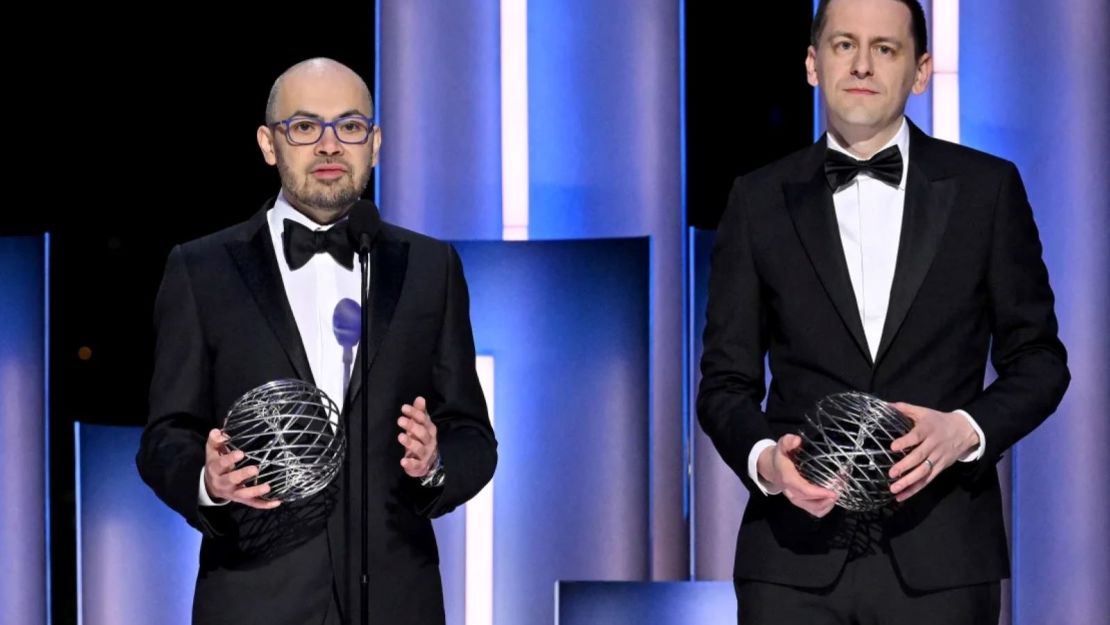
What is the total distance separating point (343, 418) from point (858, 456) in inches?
40.0

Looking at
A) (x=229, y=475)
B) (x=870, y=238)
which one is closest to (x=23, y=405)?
(x=229, y=475)

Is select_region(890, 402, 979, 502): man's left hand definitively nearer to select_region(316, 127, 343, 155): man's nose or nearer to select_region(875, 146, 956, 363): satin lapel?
select_region(875, 146, 956, 363): satin lapel

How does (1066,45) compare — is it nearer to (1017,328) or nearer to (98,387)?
(1017,328)

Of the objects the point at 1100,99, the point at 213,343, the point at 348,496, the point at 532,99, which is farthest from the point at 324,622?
the point at 1100,99

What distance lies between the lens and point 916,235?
296 cm

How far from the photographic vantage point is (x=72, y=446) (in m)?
5.06

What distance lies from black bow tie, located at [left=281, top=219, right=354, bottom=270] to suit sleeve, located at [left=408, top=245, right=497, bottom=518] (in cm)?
24

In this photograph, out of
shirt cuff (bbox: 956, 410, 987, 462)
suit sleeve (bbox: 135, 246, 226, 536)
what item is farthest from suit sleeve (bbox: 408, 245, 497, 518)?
shirt cuff (bbox: 956, 410, 987, 462)

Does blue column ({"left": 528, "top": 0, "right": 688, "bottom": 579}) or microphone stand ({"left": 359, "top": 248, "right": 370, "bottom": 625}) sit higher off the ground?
blue column ({"left": 528, "top": 0, "right": 688, "bottom": 579})

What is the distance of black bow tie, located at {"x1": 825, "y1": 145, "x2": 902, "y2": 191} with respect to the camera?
119 inches

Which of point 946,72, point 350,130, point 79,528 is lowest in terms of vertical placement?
point 79,528

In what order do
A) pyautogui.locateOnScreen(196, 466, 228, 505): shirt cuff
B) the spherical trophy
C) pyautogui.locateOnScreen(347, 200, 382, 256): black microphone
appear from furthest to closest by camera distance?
pyautogui.locateOnScreen(196, 466, 228, 505): shirt cuff
pyautogui.locateOnScreen(347, 200, 382, 256): black microphone
the spherical trophy

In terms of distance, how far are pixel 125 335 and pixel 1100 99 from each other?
9.81 feet

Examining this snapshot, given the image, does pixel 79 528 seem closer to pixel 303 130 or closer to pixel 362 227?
pixel 303 130
